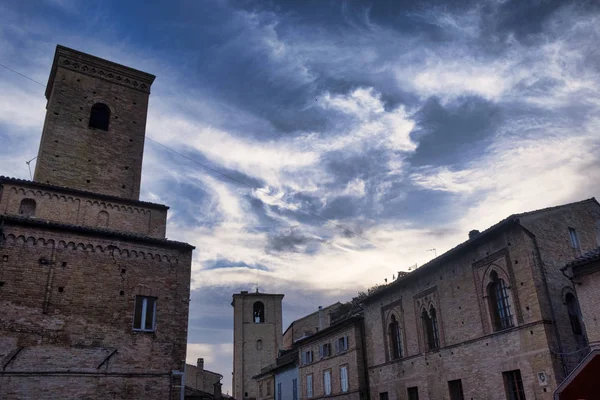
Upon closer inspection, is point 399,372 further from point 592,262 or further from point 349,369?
point 592,262

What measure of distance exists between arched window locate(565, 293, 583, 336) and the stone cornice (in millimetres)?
20411

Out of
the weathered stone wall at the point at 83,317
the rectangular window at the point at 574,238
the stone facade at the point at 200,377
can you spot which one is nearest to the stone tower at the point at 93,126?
the weathered stone wall at the point at 83,317

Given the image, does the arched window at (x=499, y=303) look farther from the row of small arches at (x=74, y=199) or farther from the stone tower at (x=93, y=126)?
the stone tower at (x=93, y=126)

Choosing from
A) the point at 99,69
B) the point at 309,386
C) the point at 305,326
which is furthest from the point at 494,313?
the point at 305,326

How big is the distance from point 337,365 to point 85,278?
1630 centimetres

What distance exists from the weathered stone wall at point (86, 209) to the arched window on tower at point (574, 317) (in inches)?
607

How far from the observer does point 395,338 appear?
77.3ft

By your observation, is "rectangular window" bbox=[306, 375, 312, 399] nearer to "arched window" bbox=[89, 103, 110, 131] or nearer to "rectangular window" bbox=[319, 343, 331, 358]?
"rectangular window" bbox=[319, 343, 331, 358]

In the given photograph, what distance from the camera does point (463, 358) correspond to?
18219 mm

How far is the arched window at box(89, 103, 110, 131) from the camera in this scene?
22.2 meters

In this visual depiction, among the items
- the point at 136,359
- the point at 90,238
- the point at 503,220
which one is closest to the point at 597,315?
the point at 503,220

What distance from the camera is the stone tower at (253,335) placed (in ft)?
151

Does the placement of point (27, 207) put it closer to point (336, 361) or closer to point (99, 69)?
point (99, 69)

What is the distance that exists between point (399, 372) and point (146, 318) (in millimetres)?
12018
